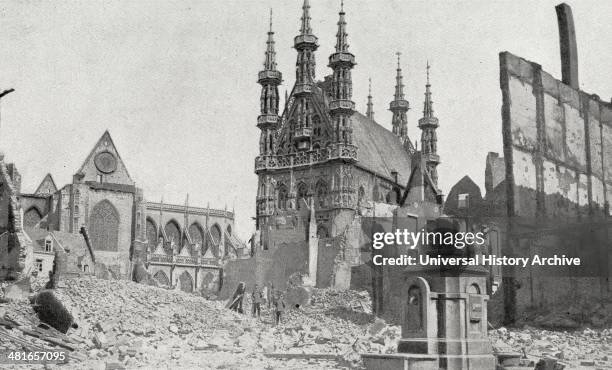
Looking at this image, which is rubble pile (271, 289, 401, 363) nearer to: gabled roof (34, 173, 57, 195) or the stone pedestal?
the stone pedestal

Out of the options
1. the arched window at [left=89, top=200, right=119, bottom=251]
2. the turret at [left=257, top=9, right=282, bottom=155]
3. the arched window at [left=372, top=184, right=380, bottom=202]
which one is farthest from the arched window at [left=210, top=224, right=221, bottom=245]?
the arched window at [left=372, top=184, right=380, bottom=202]

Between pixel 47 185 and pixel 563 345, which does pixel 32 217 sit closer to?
pixel 47 185

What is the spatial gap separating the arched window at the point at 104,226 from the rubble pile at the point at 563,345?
137ft

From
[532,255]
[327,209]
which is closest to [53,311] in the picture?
[532,255]

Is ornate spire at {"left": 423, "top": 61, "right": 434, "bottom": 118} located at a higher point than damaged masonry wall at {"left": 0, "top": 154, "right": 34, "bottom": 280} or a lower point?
higher

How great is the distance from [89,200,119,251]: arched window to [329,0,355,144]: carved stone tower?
22281 millimetres

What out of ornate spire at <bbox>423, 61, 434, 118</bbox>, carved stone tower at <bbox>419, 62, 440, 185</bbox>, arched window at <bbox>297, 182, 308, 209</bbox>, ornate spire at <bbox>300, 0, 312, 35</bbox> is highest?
ornate spire at <bbox>300, 0, 312, 35</bbox>

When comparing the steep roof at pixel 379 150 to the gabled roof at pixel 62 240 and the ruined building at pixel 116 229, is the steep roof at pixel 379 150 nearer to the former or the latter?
the ruined building at pixel 116 229

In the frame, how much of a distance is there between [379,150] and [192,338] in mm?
38427

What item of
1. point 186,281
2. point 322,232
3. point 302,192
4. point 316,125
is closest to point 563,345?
point 322,232

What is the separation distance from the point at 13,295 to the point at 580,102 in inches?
1003

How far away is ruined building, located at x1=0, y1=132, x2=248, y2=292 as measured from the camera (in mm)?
54875

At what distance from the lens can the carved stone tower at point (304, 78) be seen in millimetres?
50844

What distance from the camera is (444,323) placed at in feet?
48.5
